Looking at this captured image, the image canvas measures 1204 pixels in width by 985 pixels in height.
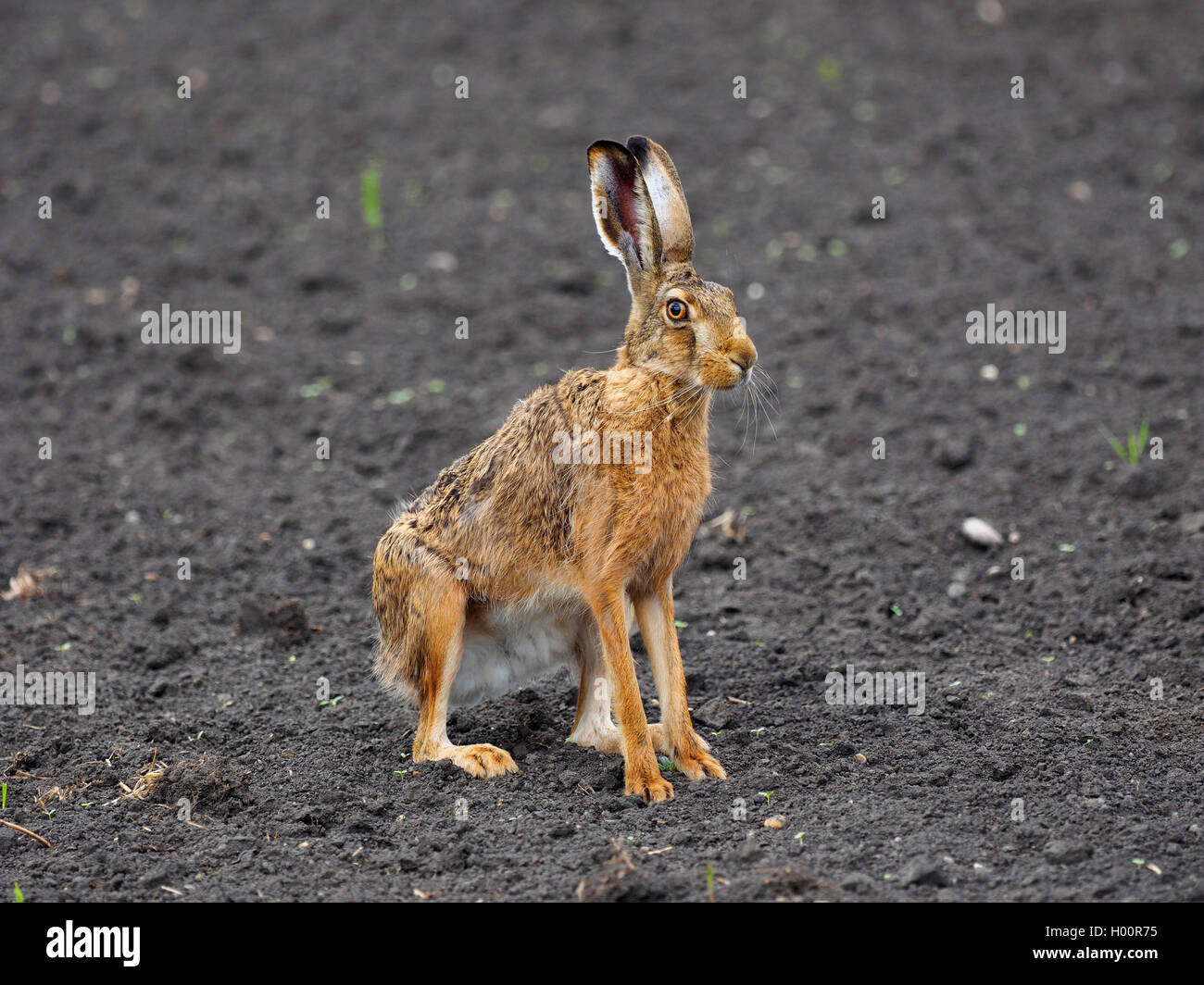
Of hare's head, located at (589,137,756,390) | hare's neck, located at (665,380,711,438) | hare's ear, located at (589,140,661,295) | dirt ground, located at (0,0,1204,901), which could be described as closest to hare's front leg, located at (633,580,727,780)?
dirt ground, located at (0,0,1204,901)

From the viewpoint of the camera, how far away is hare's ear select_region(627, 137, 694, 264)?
17.5 feet

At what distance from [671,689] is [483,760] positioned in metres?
0.83

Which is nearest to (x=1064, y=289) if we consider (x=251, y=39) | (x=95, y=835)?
(x=95, y=835)

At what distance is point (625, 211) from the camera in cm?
539

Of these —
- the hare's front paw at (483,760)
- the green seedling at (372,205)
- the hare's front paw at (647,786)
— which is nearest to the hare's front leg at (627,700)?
the hare's front paw at (647,786)

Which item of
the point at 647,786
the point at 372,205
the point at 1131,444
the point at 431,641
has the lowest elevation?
the point at 647,786

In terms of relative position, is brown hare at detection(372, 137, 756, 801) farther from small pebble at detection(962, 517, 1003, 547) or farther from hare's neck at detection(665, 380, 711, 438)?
small pebble at detection(962, 517, 1003, 547)

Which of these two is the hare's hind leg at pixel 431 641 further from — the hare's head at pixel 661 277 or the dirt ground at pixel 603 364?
the hare's head at pixel 661 277

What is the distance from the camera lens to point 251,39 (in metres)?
14.2

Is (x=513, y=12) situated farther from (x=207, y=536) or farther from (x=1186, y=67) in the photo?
(x=207, y=536)

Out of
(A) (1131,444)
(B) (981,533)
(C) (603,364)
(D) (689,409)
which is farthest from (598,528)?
(C) (603,364)

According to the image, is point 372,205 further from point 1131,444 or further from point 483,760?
point 483,760
